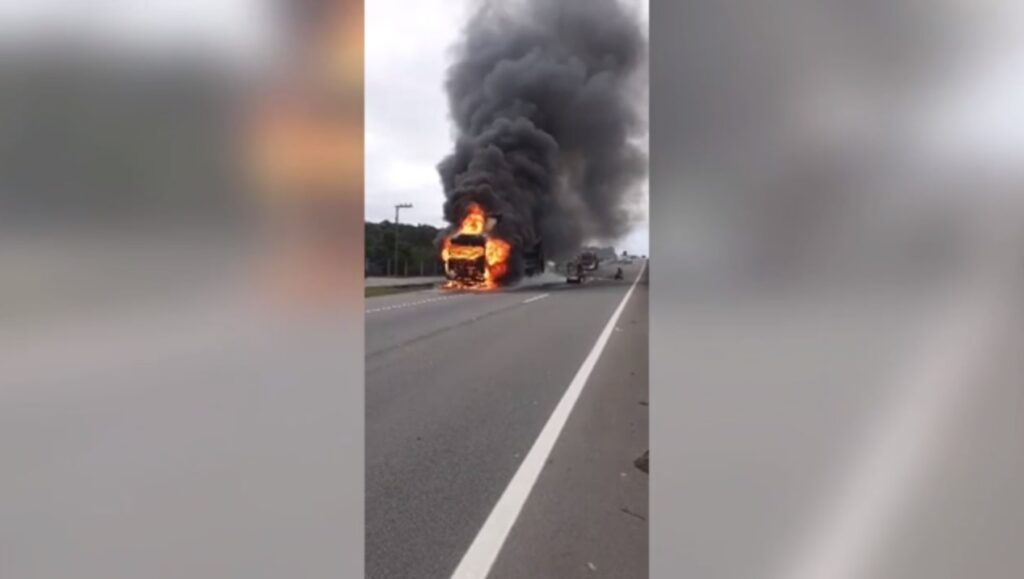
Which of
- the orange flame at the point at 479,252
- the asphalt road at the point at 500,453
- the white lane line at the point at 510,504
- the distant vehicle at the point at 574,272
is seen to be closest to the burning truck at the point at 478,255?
the orange flame at the point at 479,252

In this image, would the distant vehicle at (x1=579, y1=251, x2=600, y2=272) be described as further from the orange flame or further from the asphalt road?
the asphalt road

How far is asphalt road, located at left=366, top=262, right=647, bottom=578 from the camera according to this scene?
3.50ft

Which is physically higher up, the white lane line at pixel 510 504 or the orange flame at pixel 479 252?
the orange flame at pixel 479 252

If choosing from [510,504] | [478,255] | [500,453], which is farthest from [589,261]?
[510,504]

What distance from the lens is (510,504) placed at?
1.30 meters

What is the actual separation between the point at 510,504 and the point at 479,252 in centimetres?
686

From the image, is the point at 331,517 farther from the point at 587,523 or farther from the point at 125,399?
the point at 587,523

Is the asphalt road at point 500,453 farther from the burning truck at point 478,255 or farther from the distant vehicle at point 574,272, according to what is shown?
the distant vehicle at point 574,272

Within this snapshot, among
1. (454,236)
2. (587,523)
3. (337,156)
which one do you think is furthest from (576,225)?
(337,156)

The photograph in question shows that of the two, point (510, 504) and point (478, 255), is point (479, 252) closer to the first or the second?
point (478, 255)

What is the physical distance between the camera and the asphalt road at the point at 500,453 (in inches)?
42.0

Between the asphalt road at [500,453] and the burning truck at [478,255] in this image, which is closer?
the asphalt road at [500,453]

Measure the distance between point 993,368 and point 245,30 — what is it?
609mm

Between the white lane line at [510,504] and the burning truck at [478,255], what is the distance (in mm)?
5268
